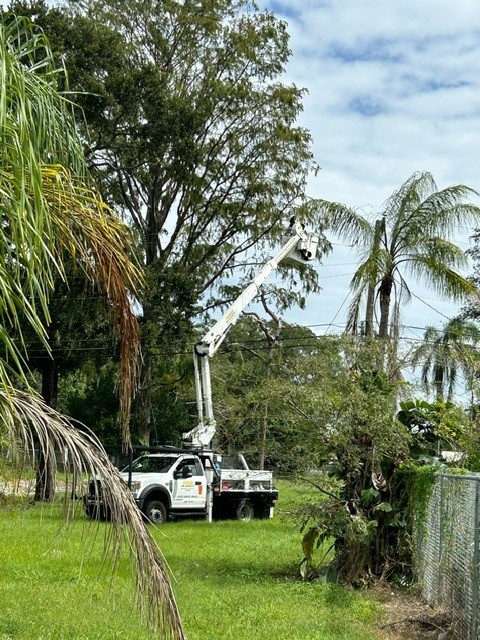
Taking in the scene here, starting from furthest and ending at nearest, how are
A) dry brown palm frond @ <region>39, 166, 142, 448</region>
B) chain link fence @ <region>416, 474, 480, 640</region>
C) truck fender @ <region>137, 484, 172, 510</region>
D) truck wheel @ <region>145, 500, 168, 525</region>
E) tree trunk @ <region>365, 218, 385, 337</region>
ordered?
truck wheel @ <region>145, 500, 168, 525</region> < truck fender @ <region>137, 484, 172, 510</region> < tree trunk @ <region>365, 218, 385, 337</region> < chain link fence @ <region>416, 474, 480, 640</region> < dry brown palm frond @ <region>39, 166, 142, 448</region>

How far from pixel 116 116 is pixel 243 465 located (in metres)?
11.3

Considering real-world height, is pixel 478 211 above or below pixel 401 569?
above

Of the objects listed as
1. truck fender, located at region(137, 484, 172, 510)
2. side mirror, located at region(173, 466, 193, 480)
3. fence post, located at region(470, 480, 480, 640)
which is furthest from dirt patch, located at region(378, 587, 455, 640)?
side mirror, located at region(173, 466, 193, 480)

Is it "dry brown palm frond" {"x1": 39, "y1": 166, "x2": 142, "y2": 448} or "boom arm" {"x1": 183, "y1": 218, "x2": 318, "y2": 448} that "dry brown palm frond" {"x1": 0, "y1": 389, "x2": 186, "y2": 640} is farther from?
"boom arm" {"x1": 183, "y1": 218, "x2": 318, "y2": 448}

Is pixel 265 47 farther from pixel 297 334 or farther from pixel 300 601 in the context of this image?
pixel 300 601

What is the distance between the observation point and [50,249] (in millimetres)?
5602

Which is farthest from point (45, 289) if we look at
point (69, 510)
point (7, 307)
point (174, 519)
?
point (174, 519)

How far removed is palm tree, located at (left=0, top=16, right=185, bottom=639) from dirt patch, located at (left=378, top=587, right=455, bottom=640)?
518cm

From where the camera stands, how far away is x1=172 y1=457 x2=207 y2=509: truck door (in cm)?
2477

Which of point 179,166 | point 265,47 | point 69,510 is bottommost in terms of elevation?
point 69,510

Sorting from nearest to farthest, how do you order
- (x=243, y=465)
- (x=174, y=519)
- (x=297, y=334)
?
(x=174, y=519) → (x=243, y=465) → (x=297, y=334)

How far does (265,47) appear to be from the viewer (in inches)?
1243

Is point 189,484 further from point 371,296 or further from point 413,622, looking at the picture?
point 413,622

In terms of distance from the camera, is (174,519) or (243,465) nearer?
(174,519)
